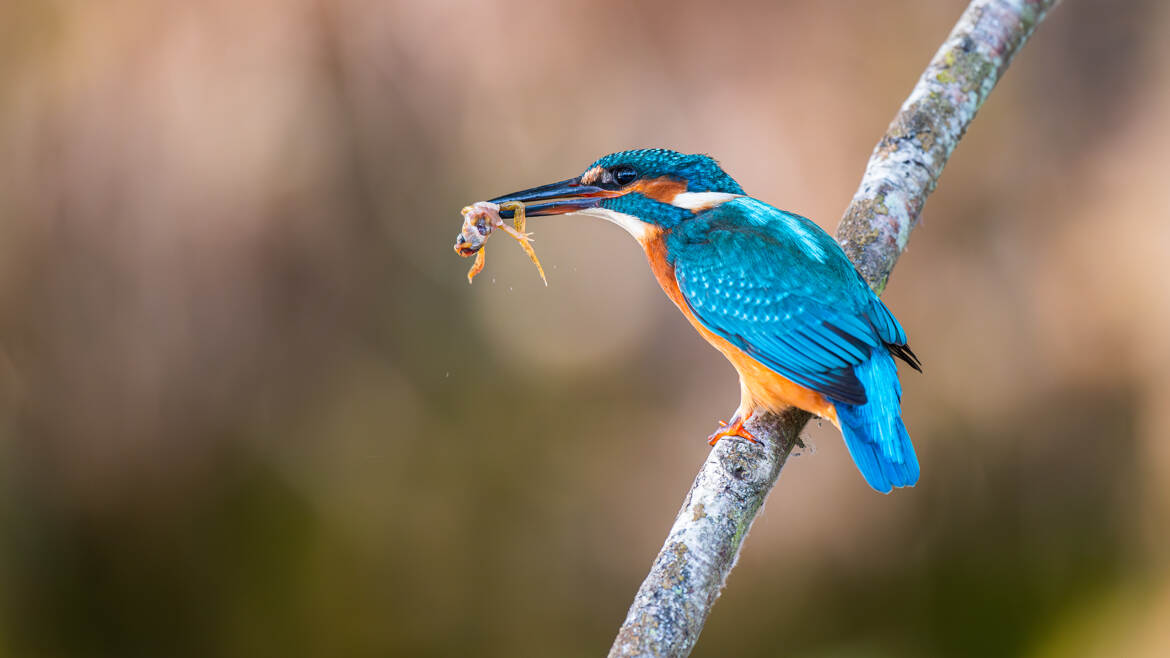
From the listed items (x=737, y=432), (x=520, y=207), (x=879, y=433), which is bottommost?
(x=737, y=432)

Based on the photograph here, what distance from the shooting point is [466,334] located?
13.7ft

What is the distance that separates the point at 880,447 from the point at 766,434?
0.23 meters

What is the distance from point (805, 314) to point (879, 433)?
28 cm

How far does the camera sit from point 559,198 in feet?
7.45

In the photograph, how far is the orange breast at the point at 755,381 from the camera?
2012 millimetres

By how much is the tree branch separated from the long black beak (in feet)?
2.03

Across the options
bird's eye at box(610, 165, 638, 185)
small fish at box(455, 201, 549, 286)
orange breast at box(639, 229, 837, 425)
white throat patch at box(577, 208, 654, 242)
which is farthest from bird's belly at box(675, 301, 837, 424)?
small fish at box(455, 201, 549, 286)

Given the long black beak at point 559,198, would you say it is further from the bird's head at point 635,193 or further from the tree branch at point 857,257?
the tree branch at point 857,257

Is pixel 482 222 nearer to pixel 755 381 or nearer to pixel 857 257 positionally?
pixel 755 381

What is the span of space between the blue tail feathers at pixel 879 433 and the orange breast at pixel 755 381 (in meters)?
0.06

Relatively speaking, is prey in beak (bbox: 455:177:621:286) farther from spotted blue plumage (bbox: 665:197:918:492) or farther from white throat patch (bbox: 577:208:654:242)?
spotted blue plumage (bbox: 665:197:918:492)

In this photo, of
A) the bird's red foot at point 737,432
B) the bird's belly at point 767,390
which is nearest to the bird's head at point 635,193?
the bird's belly at point 767,390

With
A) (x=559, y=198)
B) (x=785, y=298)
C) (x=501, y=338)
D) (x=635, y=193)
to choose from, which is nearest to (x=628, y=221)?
(x=635, y=193)

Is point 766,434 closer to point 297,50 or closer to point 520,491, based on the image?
point 520,491
